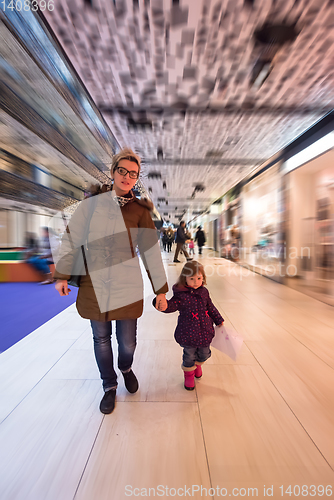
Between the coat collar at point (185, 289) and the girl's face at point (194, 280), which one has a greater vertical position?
the girl's face at point (194, 280)

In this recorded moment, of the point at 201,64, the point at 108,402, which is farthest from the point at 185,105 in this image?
the point at 108,402

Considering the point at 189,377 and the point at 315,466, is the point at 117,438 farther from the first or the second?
the point at 315,466

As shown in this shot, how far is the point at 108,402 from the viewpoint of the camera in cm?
152

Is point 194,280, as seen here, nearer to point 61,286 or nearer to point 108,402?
point 61,286

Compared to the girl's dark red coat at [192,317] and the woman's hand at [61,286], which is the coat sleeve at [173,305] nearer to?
the girl's dark red coat at [192,317]

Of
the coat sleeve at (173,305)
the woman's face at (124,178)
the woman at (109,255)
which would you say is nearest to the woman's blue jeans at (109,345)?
the woman at (109,255)

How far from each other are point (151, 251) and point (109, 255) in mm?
276

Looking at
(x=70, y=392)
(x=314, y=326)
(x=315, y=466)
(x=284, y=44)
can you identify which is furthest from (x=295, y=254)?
(x=70, y=392)

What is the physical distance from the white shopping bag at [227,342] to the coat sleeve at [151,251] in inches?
21.4

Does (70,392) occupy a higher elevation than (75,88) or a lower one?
lower

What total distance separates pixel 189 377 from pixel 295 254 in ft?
14.9

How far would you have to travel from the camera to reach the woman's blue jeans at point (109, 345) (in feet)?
4.93

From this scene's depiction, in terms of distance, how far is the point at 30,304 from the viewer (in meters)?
4.06

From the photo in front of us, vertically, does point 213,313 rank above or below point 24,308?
above
